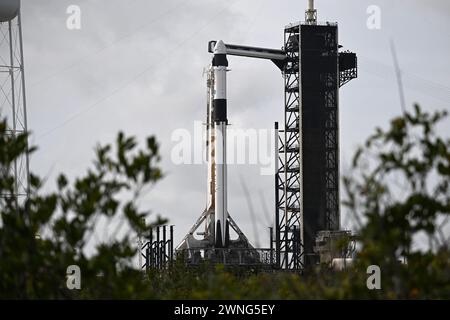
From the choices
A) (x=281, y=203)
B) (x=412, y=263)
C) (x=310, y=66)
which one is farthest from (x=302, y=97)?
(x=412, y=263)

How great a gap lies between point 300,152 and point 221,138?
21.3 feet

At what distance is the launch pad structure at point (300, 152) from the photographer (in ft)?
275

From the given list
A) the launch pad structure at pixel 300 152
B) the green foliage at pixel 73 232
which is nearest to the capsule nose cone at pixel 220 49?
the launch pad structure at pixel 300 152

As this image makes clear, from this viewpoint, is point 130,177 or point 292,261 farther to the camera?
point 292,261

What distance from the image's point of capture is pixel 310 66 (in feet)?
278

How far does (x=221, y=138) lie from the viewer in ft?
278

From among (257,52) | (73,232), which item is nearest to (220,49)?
(257,52)

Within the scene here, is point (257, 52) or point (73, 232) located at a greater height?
point (257, 52)

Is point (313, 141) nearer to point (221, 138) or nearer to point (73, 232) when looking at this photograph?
point (221, 138)

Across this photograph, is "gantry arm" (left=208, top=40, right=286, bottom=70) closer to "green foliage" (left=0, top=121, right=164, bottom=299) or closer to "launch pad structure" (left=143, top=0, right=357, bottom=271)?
"launch pad structure" (left=143, top=0, right=357, bottom=271)

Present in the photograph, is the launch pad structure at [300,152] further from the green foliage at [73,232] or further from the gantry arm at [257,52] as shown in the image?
the green foliage at [73,232]

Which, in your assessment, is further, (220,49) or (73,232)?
(220,49)
